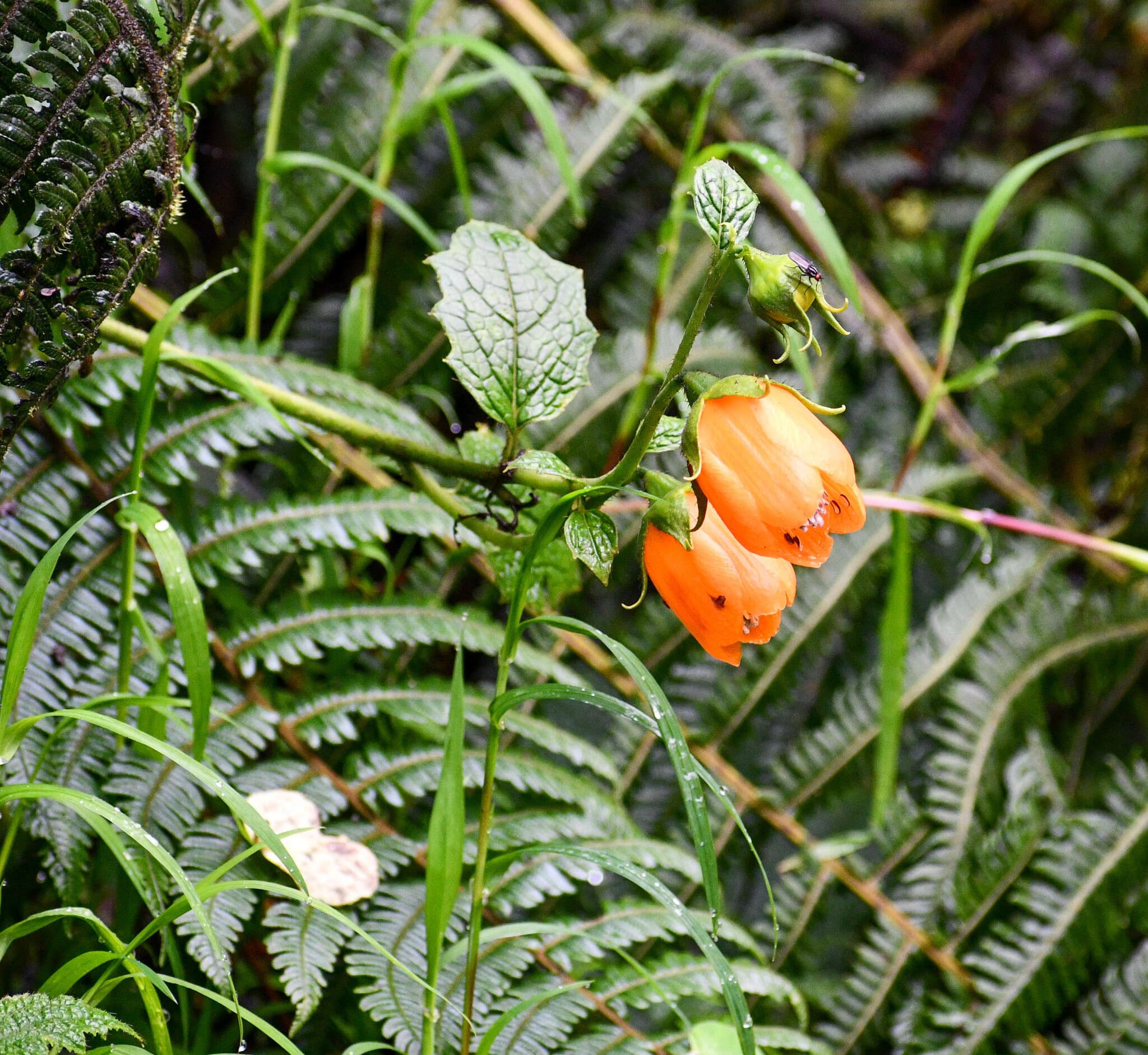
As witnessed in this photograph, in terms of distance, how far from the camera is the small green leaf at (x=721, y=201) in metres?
0.63

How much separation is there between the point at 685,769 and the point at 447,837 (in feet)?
0.67

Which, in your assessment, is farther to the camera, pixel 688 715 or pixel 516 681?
pixel 688 715

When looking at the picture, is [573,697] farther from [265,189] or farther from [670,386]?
[265,189]

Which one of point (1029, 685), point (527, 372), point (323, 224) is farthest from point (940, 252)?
point (527, 372)

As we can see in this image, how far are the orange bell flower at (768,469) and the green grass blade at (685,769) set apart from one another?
0.12 m

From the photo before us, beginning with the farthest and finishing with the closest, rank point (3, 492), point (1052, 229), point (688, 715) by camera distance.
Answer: point (1052, 229) → point (688, 715) → point (3, 492)

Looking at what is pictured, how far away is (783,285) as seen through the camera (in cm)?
64

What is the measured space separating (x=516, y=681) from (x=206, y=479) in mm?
503

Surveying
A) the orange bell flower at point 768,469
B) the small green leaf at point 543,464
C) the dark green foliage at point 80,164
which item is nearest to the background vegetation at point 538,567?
the dark green foliage at point 80,164

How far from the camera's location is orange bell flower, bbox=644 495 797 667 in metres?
0.68

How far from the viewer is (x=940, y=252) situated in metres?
1.82

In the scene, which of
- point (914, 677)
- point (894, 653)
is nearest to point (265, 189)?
point (894, 653)

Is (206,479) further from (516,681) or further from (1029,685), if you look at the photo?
(1029,685)

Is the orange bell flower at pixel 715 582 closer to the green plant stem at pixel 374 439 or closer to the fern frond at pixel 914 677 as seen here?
the green plant stem at pixel 374 439
